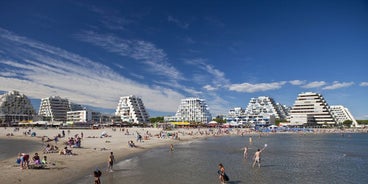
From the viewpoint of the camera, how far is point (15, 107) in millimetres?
184500

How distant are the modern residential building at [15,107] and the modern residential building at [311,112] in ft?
500

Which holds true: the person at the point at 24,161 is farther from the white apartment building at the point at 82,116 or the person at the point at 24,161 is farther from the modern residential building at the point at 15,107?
the modern residential building at the point at 15,107

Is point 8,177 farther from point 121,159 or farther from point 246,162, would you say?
point 246,162

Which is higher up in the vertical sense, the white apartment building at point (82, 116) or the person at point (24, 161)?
the white apartment building at point (82, 116)

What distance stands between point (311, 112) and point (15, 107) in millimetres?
177129

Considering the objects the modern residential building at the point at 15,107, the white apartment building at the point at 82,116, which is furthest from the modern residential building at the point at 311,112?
the modern residential building at the point at 15,107

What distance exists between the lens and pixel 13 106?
603ft

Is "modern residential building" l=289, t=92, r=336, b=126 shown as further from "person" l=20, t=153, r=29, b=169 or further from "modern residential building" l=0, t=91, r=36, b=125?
"modern residential building" l=0, t=91, r=36, b=125

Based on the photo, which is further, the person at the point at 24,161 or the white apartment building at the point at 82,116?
the white apartment building at the point at 82,116

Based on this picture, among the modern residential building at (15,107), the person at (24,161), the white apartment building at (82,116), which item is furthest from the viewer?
the white apartment building at (82,116)

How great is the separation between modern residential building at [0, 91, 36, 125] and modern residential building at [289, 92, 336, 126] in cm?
15244

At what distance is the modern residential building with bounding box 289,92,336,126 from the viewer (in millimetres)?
150875

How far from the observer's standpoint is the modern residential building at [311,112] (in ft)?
495

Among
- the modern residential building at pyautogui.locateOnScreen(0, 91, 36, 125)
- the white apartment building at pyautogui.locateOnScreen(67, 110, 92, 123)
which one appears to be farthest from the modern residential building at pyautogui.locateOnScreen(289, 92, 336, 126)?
the modern residential building at pyautogui.locateOnScreen(0, 91, 36, 125)
